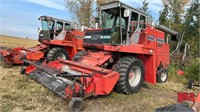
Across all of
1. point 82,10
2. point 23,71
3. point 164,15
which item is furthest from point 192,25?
point 23,71

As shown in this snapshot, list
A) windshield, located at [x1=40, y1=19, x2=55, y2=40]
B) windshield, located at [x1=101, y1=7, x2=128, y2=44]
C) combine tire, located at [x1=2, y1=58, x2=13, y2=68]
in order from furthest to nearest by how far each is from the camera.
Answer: windshield, located at [x1=40, y1=19, x2=55, y2=40] → combine tire, located at [x1=2, y1=58, x2=13, y2=68] → windshield, located at [x1=101, y1=7, x2=128, y2=44]

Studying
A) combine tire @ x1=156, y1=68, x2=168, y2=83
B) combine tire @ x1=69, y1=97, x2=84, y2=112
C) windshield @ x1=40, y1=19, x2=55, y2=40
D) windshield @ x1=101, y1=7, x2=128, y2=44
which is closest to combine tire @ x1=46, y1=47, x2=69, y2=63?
windshield @ x1=40, y1=19, x2=55, y2=40

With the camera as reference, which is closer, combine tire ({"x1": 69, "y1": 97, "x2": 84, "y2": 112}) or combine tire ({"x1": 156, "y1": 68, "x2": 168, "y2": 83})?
combine tire ({"x1": 69, "y1": 97, "x2": 84, "y2": 112})

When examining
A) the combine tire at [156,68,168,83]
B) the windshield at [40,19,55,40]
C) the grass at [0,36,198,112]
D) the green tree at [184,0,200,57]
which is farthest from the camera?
the green tree at [184,0,200,57]

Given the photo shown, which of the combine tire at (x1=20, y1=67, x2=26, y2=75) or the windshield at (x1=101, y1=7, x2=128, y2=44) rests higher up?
the windshield at (x1=101, y1=7, x2=128, y2=44)

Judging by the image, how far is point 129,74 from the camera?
618cm

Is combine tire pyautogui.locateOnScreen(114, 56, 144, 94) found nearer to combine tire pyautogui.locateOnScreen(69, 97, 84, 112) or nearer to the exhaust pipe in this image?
combine tire pyautogui.locateOnScreen(69, 97, 84, 112)

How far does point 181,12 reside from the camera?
25.7m

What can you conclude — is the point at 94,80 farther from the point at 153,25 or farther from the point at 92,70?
the point at 153,25

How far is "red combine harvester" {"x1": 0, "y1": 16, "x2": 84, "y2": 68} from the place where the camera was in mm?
9493

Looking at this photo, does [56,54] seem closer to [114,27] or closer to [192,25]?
[114,27]

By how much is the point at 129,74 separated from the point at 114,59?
2.93 ft

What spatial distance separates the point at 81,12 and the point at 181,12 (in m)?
11.9

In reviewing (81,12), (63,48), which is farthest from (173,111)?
(81,12)
